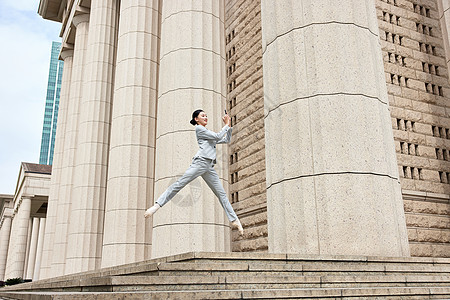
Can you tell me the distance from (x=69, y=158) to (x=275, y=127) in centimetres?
2097

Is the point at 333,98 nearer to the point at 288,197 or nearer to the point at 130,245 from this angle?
the point at 288,197

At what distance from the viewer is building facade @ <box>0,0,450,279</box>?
24.0 ft

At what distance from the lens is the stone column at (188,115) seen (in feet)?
35.0

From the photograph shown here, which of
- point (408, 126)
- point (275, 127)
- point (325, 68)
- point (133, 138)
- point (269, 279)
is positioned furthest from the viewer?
point (133, 138)

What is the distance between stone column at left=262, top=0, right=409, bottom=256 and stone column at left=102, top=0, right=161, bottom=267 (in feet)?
25.3

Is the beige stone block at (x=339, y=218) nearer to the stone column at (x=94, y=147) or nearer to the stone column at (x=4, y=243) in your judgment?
the stone column at (x=94, y=147)

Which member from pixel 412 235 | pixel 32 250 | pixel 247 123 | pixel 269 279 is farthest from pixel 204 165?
pixel 32 250

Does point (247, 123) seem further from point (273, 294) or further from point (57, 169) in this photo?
point (57, 169)

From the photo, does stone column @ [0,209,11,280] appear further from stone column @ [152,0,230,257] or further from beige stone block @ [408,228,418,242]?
beige stone block @ [408,228,418,242]

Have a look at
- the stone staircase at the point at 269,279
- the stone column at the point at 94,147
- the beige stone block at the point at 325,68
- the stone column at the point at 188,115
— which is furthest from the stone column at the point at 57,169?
the stone staircase at the point at 269,279

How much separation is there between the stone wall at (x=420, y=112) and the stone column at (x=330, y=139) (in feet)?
15.1

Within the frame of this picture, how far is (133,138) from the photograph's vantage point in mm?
15305

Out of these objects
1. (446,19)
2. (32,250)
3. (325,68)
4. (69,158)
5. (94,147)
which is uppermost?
(69,158)

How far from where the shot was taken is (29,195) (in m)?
42.2
